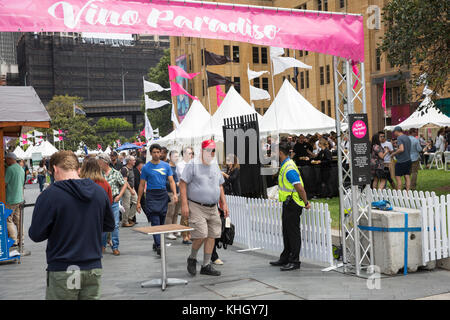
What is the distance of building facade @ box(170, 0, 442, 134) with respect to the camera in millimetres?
45094

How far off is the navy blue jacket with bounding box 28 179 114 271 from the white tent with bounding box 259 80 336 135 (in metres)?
14.9

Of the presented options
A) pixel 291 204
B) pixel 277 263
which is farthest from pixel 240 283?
pixel 291 204

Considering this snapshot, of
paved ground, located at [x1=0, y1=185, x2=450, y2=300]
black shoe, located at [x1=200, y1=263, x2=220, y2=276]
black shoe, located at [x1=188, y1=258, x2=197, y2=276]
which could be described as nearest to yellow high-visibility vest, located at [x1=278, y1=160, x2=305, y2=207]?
paved ground, located at [x1=0, y1=185, x2=450, y2=300]

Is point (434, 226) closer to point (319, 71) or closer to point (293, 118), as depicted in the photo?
point (293, 118)

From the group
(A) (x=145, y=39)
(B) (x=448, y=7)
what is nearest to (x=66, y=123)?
(B) (x=448, y=7)

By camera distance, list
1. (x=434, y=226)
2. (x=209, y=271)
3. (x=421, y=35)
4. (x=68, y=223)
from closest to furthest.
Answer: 1. (x=68, y=223)
2. (x=434, y=226)
3. (x=209, y=271)
4. (x=421, y=35)

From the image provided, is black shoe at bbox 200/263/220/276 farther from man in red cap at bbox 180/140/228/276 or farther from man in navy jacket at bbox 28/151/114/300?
man in navy jacket at bbox 28/151/114/300

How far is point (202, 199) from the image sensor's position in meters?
7.57

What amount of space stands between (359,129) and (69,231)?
479cm

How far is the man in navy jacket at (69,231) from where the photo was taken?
381cm

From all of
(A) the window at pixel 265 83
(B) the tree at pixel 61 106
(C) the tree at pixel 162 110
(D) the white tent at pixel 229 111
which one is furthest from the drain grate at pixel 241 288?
(C) the tree at pixel 162 110

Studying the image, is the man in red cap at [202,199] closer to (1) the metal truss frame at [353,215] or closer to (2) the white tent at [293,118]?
(1) the metal truss frame at [353,215]

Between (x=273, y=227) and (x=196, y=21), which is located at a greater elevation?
(x=196, y=21)
